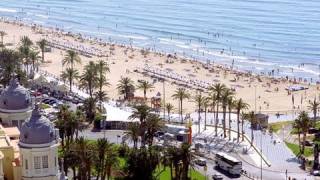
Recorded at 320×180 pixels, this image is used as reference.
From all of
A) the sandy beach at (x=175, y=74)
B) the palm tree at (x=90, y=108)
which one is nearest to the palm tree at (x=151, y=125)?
the palm tree at (x=90, y=108)

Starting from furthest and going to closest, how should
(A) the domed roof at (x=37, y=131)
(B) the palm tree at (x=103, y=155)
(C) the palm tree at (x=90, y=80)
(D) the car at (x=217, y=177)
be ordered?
(C) the palm tree at (x=90, y=80)
(D) the car at (x=217, y=177)
(B) the palm tree at (x=103, y=155)
(A) the domed roof at (x=37, y=131)

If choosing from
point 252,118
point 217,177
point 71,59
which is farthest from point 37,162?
point 71,59

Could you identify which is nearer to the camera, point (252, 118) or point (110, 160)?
point (110, 160)

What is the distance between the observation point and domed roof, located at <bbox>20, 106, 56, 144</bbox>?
57.1 metres

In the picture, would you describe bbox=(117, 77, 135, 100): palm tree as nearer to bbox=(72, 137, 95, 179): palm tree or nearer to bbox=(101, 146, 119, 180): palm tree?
bbox=(101, 146, 119, 180): palm tree

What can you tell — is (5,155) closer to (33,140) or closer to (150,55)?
(33,140)

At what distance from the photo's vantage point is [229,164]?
78562 millimetres

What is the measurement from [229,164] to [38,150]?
90.9ft

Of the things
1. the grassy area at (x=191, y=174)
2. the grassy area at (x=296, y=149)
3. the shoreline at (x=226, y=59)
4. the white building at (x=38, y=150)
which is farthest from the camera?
the shoreline at (x=226, y=59)

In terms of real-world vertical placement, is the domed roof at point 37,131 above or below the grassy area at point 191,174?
above

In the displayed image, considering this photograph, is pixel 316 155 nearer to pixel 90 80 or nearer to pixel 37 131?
pixel 37 131

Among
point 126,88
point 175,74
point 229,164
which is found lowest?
point 229,164

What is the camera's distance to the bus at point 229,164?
78.1m

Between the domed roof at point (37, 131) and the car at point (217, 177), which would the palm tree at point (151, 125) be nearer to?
the car at point (217, 177)
